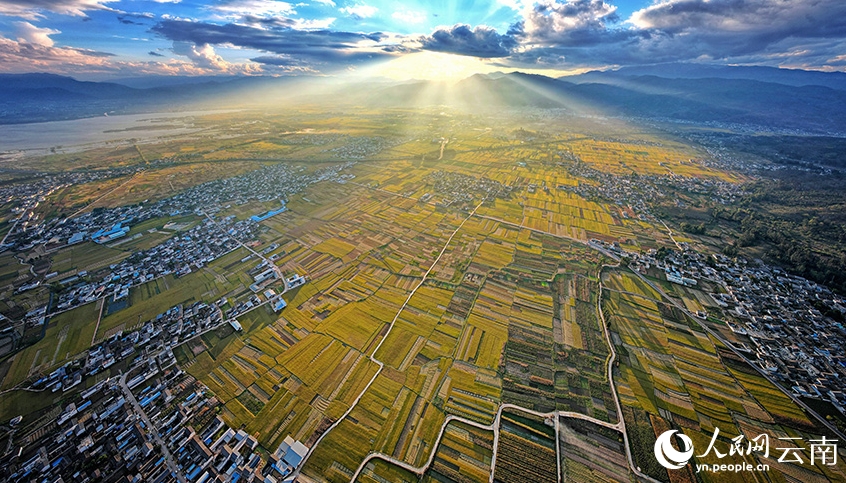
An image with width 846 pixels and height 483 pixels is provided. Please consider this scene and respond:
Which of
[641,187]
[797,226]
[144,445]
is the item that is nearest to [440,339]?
[144,445]

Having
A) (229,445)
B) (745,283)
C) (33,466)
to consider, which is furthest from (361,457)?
(745,283)

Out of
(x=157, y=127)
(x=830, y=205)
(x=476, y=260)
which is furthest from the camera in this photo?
(x=157, y=127)

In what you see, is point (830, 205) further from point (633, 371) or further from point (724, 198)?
point (633, 371)

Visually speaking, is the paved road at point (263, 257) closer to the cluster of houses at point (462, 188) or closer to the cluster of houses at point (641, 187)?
the cluster of houses at point (462, 188)

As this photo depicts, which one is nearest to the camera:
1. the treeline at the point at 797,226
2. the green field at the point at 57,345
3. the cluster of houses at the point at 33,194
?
the green field at the point at 57,345

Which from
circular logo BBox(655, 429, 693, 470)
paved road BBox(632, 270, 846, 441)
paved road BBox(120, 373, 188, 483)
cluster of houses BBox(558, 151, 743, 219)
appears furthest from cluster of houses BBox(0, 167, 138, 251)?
cluster of houses BBox(558, 151, 743, 219)

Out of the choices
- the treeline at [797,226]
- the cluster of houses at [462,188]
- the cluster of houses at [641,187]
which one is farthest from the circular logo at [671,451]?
the cluster of houses at [641,187]

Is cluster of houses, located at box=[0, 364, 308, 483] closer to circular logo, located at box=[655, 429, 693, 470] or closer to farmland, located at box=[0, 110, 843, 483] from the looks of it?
farmland, located at box=[0, 110, 843, 483]

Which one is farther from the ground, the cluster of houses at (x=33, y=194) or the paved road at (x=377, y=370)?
the cluster of houses at (x=33, y=194)
